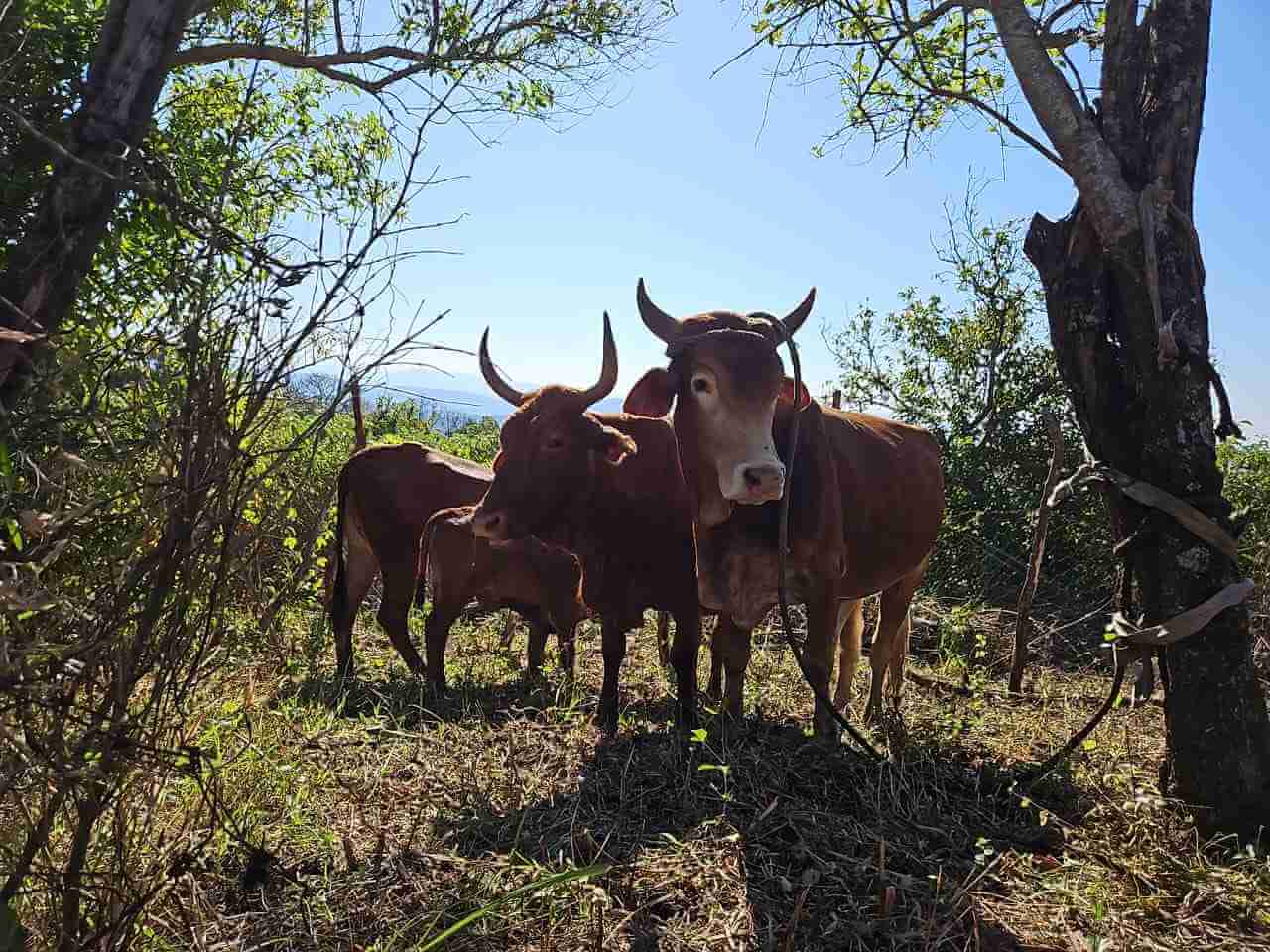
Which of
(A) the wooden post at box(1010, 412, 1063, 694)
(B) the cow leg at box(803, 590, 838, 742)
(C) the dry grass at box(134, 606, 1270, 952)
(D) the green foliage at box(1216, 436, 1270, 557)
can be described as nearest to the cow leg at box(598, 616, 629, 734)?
(C) the dry grass at box(134, 606, 1270, 952)

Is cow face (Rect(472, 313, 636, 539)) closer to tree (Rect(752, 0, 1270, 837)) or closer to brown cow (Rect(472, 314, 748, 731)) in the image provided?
brown cow (Rect(472, 314, 748, 731))

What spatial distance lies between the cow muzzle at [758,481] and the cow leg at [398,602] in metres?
4.01

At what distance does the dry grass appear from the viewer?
253 centimetres

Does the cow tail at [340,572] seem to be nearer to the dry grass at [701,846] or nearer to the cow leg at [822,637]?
the dry grass at [701,846]

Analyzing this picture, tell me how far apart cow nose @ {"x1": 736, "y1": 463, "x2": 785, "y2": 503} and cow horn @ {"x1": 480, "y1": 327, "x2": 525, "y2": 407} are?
185cm

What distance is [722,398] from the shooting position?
3945 millimetres

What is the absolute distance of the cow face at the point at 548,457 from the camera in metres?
4.60

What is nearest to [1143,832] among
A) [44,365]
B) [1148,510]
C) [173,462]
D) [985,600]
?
[1148,510]

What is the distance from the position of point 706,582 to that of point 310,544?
2.67 m

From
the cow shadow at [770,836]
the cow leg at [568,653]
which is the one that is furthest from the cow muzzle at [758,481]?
the cow leg at [568,653]

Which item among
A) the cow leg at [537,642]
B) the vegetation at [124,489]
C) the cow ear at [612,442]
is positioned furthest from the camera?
the cow leg at [537,642]

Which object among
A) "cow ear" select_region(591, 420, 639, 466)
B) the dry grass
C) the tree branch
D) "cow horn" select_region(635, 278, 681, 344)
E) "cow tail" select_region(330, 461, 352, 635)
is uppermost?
the tree branch

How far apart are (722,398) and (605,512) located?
1162mm

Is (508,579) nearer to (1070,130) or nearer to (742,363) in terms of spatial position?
(742,363)
